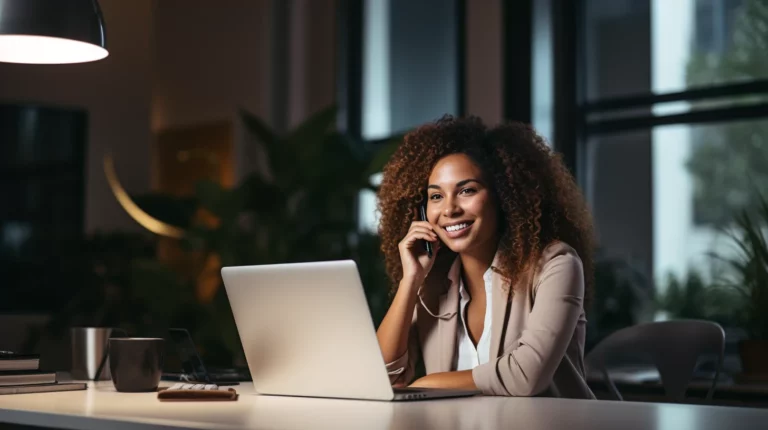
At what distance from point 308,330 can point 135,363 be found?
1.42 feet

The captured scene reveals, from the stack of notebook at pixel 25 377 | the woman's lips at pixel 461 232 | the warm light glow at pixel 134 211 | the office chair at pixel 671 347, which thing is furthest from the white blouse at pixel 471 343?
the warm light glow at pixel 134 211

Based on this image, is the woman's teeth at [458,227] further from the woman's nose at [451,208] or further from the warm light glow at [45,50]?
the warm light glow at [45,50]

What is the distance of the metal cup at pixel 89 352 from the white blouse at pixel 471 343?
816 mm

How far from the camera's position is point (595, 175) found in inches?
175

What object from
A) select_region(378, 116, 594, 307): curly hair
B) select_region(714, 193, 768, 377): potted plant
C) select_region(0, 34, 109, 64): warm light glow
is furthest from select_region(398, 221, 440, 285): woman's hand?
select_region(714, 193, 768, 377): potted plant

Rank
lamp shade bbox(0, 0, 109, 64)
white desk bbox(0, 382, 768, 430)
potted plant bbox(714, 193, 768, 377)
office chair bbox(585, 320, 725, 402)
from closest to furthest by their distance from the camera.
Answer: white desk bbox(0, 382, 768, 430)
lamp shade bbox(0, 0, 109, 64)
office chair bbox(585, 320, 725, 402)
potted plant bbox(714, 193, 768, 377)

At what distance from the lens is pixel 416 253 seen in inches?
90.4

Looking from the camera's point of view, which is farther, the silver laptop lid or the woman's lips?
the woman's lips

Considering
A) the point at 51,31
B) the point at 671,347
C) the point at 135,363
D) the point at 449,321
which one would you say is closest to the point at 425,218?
the point at 449,321

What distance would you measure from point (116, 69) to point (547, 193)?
4126 mm

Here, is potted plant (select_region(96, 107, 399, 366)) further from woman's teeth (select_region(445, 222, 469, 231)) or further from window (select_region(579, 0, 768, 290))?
woman's teeth (select_region(445, 222, 469, 231))

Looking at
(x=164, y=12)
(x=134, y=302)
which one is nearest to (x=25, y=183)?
(x=134, y=302)

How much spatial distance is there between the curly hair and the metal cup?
725 mm

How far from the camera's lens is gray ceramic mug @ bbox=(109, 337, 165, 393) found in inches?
74.0
